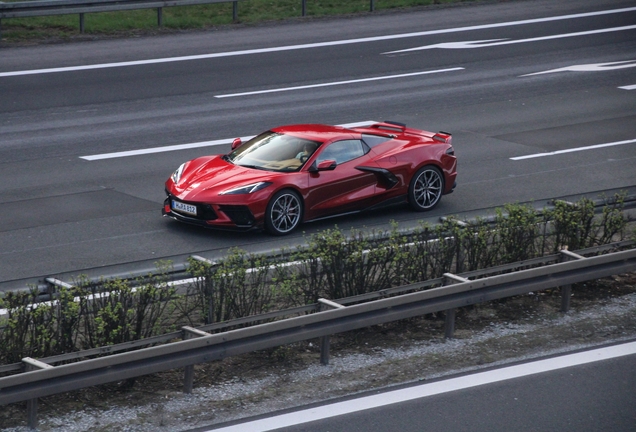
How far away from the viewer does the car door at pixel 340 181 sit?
13.2 m

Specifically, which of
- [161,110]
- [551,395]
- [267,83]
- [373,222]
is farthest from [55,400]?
[267,83]

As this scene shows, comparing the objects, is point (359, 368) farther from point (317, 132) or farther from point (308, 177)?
point (317, 132)

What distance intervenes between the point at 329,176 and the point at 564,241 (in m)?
3.55

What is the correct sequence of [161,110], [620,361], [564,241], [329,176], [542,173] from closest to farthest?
[620,361]
[564,241]
[329,176]
[542,173]
[161,110]

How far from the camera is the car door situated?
13227mm

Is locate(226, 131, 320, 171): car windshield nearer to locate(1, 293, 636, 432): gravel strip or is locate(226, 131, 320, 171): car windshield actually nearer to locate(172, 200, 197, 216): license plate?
locate(172, 200, 197, 216): license plate

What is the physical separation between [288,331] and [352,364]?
2.61 ft

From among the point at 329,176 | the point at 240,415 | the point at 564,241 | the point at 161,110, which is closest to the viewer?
the point at 240,415

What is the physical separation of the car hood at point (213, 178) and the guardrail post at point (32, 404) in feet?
18.2

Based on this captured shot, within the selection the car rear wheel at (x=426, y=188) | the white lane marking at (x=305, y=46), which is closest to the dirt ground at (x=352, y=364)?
the car rear wheel at (x=426, y=188)

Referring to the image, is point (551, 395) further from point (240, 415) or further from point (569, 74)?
point (569, 74)

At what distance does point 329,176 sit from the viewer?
13.4 meters

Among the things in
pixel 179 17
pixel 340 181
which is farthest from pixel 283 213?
pixel 179 17

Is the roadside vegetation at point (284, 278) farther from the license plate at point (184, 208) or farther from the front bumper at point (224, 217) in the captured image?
the license plate at point (184, 208)
